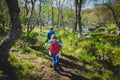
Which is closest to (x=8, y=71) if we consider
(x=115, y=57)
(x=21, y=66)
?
(x=21, y=66)

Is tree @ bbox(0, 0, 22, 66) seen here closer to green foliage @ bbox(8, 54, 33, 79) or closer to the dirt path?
green foliage @ bbox(8, 54, 33, 79)

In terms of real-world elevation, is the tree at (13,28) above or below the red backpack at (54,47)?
above

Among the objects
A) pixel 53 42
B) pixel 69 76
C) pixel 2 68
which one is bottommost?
pixel 69 76

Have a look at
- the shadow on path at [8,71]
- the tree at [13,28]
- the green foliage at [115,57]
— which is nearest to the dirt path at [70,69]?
the shadow on path at [8,71]

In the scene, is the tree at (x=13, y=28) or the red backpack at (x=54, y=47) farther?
the red backpack at (x=54, y=47)

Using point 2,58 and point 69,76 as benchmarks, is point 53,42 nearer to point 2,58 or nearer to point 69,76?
point 69,76

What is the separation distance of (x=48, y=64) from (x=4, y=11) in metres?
14.1

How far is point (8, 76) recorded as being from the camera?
11047 millimetres

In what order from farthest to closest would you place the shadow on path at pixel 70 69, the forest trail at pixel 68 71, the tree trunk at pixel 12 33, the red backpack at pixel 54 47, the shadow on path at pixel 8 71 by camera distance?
the shadow on path at pixel 70 69, the red backpack at pixel 54 47, the forest trail at pixel 68 71, the tree trunk at pixel 12 33, the shadow on path at pixel 8 71

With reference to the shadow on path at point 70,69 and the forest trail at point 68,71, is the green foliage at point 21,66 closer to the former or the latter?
the forest trail at point 68,71

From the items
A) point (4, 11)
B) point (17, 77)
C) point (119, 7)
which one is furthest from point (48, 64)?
point (119, 7)

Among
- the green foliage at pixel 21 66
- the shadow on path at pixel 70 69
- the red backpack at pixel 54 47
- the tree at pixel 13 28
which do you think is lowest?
the shadow on path at pixel 70 69

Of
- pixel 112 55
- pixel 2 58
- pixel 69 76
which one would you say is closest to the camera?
pixel 2 58

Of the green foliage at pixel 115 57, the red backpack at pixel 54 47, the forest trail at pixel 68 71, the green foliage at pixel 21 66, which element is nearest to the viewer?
the green foliage at pixel 21 66
